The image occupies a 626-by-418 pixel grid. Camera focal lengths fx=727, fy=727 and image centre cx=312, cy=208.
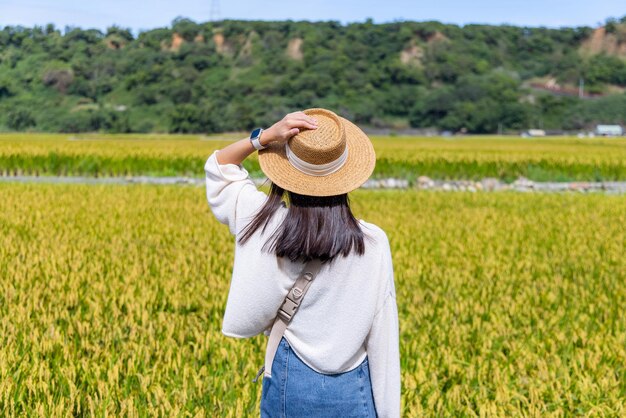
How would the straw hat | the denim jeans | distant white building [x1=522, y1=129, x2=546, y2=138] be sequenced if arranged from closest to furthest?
the straw hat < the denim jeans < distant white building [x1=522, y1=129, x2=546, y2=138]

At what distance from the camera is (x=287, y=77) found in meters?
86.5

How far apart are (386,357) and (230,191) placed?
0.56 meters

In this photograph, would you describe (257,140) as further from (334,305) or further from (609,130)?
(609,130)

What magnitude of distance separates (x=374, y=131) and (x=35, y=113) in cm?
3315

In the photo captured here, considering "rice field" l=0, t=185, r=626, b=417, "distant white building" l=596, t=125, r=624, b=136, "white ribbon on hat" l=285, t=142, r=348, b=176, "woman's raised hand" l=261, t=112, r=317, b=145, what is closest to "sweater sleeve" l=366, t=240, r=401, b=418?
"white ribbon on hat" l=285, t=142, r=348, b=176

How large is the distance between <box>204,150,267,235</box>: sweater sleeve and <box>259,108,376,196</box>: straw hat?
0.13 m

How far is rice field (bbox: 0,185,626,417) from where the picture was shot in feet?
9.75

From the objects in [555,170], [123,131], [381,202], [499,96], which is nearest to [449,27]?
[499,96]

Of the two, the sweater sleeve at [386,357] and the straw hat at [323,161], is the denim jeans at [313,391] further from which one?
the straw hat at [323,161]

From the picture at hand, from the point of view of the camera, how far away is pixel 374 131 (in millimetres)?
75250

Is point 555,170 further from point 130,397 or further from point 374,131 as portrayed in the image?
point 374,131

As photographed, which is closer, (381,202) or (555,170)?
(381,202)

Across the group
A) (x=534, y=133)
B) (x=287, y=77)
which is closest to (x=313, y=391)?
(x=534, y=133)

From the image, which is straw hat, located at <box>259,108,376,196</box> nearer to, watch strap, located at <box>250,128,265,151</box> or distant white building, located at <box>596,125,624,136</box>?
watch strap, located at <box>250,128,265,151</box>
